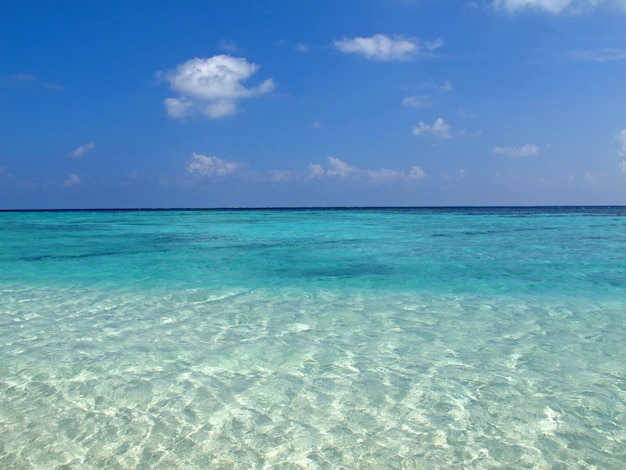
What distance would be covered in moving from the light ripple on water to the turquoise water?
0.02 meters

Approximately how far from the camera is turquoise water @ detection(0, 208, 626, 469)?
3.20 metres

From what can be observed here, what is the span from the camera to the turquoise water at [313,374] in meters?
3.20

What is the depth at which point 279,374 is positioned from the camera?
14.8ft

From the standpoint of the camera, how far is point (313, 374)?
452 cm

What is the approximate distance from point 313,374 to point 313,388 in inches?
12.7

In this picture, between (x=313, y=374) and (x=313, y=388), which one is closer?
(x=313, y=388)

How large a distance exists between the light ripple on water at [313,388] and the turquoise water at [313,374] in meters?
0.02

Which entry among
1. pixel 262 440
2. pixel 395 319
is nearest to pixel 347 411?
pixel 262 440

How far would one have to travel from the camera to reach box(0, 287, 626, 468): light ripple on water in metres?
3.17

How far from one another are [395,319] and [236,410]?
131 inches

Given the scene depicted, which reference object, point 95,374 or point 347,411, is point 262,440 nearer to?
point 347,411

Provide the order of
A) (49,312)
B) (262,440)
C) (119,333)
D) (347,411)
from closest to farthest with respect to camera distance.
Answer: (262,440), (347,411), (119,333), (49,312)

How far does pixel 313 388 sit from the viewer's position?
4.20 metres

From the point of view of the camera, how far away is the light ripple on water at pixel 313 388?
125 inches
